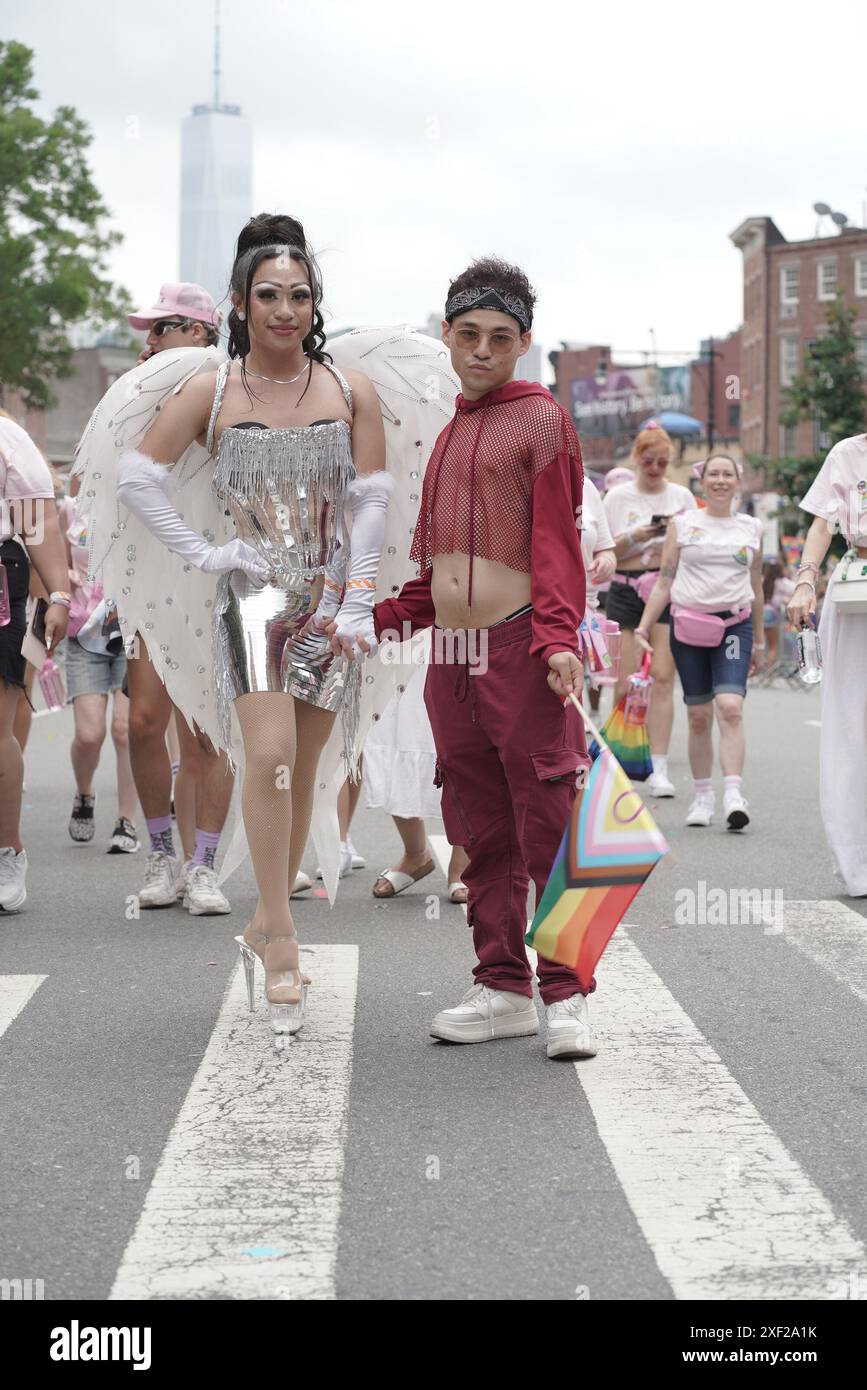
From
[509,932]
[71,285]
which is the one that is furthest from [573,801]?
[71,285]

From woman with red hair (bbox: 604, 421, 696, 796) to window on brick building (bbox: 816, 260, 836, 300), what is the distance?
71080 mm

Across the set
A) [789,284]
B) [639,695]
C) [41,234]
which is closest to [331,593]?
[639,695]

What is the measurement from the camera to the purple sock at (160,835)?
7.95 metres

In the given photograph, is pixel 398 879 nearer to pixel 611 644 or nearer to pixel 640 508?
pixel 611 644

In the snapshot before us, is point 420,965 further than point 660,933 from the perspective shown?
No

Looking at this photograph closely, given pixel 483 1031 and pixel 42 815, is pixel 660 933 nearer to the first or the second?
pixel 483 1031

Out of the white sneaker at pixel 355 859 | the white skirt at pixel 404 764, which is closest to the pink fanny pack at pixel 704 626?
the white sneaker at pixel 355 859

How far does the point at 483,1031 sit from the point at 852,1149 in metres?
1.36

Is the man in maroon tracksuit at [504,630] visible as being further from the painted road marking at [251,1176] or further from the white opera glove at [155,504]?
the white opera glove at [155,504]

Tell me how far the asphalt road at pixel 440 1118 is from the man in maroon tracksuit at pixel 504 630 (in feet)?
0.81

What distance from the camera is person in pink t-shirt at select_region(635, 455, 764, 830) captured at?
10891 millimetres

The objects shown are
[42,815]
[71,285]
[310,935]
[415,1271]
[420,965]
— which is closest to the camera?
[415,1271]

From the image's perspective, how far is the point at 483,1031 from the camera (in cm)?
550

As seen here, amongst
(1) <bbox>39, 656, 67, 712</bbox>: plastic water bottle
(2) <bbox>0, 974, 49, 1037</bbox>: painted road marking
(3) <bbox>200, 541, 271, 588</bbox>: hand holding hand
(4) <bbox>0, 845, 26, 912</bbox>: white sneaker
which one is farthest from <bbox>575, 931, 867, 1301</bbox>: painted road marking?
(1) <bbox>39, 656, 67, 712</bbox>: plastic water bottle
